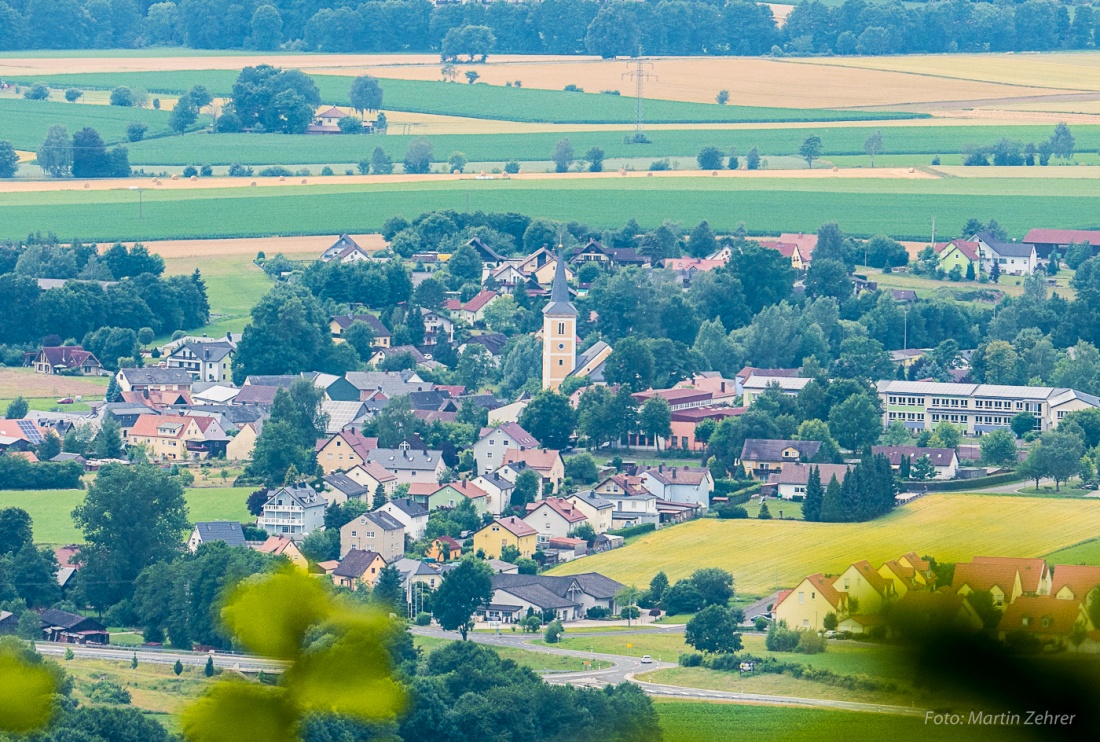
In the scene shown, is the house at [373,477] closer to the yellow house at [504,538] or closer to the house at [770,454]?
the yellow house at [504,538]

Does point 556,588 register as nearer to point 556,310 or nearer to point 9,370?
point 556,310

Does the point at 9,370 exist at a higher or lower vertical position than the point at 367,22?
lower

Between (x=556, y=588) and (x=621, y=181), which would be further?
(x=621, y=181)

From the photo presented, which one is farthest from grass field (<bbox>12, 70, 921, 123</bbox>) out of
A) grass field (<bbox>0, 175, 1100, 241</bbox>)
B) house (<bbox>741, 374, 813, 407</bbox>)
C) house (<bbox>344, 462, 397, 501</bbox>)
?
house (<bbox>344, 462, 397, 501</bbox>)

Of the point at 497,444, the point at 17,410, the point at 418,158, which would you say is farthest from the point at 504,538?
the point at 418,158

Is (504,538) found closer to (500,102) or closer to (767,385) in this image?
(767,385)

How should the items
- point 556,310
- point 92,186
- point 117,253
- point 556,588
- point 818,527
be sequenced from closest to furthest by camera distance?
1. point 556,588
2. point 818,527
3. point 556,310
4. point 117,253
5. point 92,186

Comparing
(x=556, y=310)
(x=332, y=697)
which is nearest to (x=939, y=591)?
(x=332, y=697)
